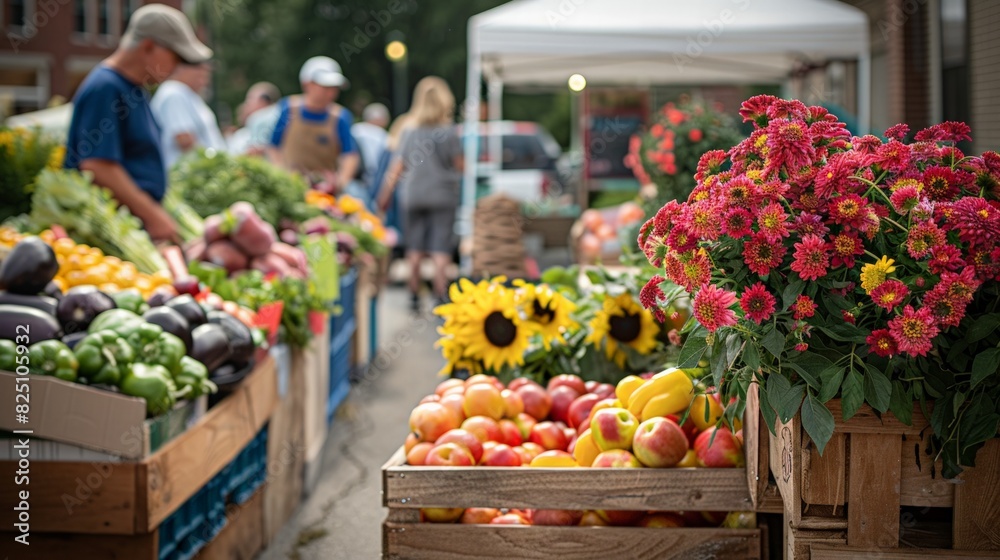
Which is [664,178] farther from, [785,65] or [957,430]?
[785,65]

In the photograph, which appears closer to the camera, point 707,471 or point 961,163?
point 961,163

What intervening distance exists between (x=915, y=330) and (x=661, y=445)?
2.92ft

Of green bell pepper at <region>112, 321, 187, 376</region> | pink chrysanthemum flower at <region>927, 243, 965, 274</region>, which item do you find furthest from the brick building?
pink chrysanthemum flower at <region>927, 243, 965, 274</region>

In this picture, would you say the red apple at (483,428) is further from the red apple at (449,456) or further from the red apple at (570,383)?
the red apple at (570,383)

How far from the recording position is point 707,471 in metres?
2.84

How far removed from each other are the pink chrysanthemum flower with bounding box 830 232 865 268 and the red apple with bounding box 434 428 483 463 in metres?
1.22

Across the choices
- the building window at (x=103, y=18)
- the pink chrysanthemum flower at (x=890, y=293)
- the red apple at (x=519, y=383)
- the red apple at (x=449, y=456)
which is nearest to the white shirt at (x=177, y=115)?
the red apple at (x=519, y=383)

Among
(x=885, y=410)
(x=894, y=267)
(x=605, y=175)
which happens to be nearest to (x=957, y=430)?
(x=885, y=410)

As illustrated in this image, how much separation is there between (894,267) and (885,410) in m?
0.30

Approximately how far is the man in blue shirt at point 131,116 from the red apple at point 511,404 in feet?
9.79

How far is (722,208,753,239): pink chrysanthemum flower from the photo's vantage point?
2270 mm

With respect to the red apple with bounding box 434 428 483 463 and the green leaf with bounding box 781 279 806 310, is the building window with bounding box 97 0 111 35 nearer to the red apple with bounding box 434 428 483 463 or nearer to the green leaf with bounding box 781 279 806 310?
the red apple with bounding box 434 428 483 463

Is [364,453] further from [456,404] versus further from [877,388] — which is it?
[877,388]

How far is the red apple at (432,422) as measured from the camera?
10.6ft
